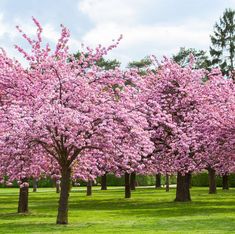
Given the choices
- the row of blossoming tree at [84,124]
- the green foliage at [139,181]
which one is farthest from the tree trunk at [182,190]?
the green foliage at [139,181]

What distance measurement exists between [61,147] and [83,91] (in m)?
2.69

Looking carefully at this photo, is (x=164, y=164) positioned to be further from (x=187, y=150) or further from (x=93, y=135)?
(x=93, y=135)

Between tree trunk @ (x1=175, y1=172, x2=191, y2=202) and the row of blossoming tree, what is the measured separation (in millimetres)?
3039

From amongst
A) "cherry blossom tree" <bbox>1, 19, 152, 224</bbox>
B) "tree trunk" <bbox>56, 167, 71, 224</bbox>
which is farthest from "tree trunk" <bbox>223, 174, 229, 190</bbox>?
"tree trunk" <bbox>56, 167, 71, 224</bbox>

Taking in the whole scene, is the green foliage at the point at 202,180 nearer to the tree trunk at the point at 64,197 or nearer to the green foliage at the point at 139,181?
the green foliage at the point at 139,181

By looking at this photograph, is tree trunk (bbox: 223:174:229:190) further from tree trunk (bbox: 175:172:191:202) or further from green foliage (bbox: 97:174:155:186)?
tree trunk (bbox: 175:172:191:202)

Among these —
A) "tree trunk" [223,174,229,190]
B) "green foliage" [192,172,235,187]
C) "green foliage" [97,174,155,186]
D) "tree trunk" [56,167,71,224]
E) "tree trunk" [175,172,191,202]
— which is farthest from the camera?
"green foliage" [97,174,155,186]

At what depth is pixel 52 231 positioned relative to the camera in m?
22.1

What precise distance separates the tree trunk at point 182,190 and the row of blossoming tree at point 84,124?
304 centimetres

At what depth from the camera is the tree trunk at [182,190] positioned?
1709 inches

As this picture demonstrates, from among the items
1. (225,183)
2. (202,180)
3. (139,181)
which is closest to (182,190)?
(225,183)

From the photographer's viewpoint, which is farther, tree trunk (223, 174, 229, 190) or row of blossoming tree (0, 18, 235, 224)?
tree trunk (223, 174, 229, 190)

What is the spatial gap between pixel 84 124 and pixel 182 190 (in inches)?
860

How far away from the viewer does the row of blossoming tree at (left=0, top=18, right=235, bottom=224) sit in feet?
77.5
